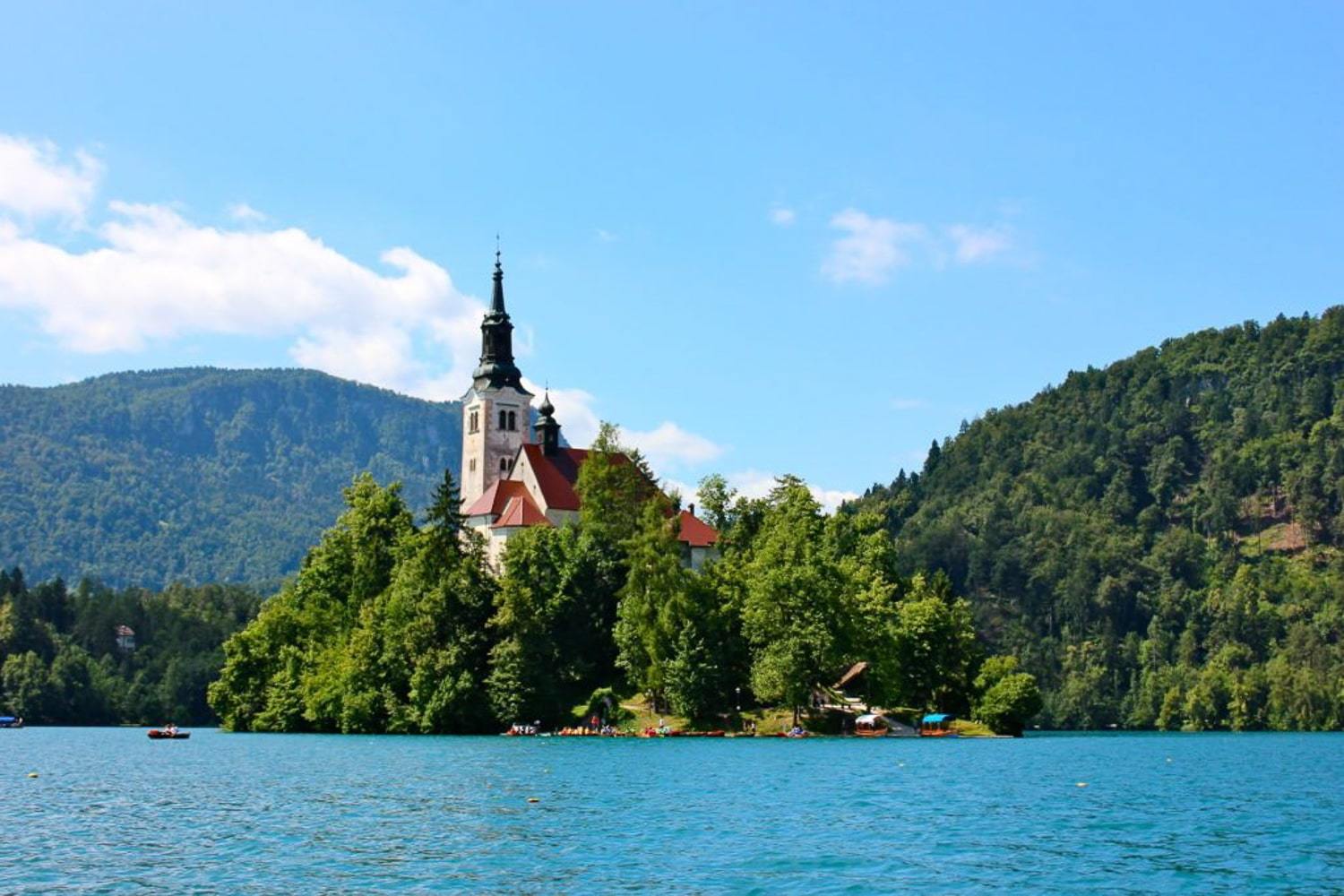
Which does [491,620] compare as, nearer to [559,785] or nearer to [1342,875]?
[559,785]

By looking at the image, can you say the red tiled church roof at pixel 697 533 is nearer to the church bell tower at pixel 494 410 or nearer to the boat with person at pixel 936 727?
the church bell tower at pixel 494 410

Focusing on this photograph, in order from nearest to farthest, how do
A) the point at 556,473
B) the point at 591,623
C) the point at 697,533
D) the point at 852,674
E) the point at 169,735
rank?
1. the point at 591,623
2. the point at 169,735
3. the point at 852,674
4. the point at 556,473
5. the point at 697,533

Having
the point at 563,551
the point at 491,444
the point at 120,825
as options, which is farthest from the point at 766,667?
the point at 120,825

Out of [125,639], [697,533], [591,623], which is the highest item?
[697,533]

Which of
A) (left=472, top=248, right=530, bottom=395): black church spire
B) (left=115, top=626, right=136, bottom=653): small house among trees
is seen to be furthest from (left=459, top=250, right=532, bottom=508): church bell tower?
(left=115, top=626, right=136, bottom=653): small house among trees

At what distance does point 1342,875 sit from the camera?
1391 inches

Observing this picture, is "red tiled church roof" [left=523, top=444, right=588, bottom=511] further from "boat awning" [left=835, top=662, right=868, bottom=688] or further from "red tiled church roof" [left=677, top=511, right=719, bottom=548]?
"boat awning" [left=835, top=662, right=868, bottom=688]

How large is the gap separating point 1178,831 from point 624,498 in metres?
67.3

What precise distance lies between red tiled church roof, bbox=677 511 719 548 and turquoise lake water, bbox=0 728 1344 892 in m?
43.9

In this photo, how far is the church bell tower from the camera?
129 meters

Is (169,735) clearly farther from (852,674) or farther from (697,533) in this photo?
(852,674)

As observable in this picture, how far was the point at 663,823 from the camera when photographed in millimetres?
44281

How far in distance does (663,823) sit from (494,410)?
87512 millimetres

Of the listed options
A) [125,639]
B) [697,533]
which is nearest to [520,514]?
[697,533]
